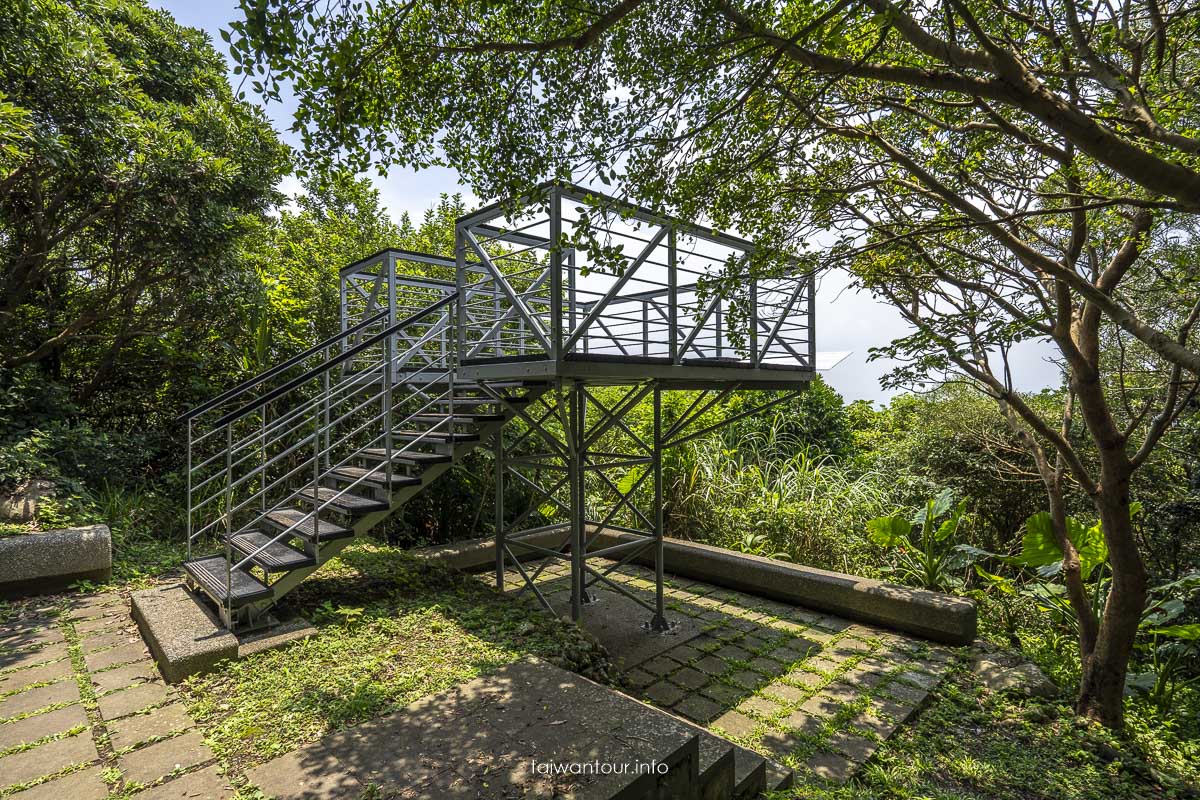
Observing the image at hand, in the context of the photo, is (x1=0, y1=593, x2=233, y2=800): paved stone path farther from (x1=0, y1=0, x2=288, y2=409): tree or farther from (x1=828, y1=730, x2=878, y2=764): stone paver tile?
(x1=0, y1=0, x2=288, y2=409): tree

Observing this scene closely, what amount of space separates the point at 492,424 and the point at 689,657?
8.48ft

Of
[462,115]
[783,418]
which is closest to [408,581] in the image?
[462,115]

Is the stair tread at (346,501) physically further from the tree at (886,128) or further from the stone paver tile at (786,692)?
the stone paver tile at (786,692)

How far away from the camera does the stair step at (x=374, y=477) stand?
13.2 ft

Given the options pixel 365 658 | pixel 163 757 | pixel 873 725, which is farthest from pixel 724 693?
pixel 163 757

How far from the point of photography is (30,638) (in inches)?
136

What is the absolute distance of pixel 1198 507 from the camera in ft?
14.9

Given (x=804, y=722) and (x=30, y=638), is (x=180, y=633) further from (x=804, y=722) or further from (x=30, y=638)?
(x=804, y=722)

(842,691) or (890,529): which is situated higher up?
(890,529)

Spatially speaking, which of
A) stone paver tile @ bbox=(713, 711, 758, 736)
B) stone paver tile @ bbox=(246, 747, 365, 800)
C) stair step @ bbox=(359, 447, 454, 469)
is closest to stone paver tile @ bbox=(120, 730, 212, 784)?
stone paver tile @ bbox=(246, 747, 365, 800)

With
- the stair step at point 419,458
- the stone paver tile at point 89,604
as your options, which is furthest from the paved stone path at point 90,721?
the stair step at point 419,458

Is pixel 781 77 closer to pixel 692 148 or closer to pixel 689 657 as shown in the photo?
pixel 692 148

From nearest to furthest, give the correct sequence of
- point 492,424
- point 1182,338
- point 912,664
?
1. point 1182,338
2. point 912,664
3. point 492,424

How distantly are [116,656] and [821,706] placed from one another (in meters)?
4.56
